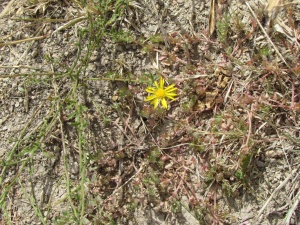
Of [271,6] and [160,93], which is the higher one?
[271,6]

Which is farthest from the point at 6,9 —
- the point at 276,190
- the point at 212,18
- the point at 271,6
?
the point at 276,190

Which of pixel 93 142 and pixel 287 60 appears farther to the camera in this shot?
pixel 93 142

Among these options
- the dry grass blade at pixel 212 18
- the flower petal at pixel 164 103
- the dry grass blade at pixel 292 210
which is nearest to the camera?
the dry grass blade at pixel 292 210

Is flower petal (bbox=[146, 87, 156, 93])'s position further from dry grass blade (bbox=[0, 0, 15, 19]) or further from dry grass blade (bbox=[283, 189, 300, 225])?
dry grass blade (bbox=[0, 0, 15, 19])

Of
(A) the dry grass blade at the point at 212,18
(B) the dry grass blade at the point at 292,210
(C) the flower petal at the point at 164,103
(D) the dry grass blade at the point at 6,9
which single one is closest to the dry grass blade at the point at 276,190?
(B) the dry grass blade at the point at 292,210

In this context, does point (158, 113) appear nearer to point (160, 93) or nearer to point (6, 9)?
point (160, 93)

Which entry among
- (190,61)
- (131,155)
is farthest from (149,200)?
(190,61)

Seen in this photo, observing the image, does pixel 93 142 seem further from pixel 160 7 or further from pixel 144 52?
pixel 160 7

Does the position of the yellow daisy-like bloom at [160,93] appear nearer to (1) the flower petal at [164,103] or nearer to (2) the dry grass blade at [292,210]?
(1) the flower petal at [164,103]
